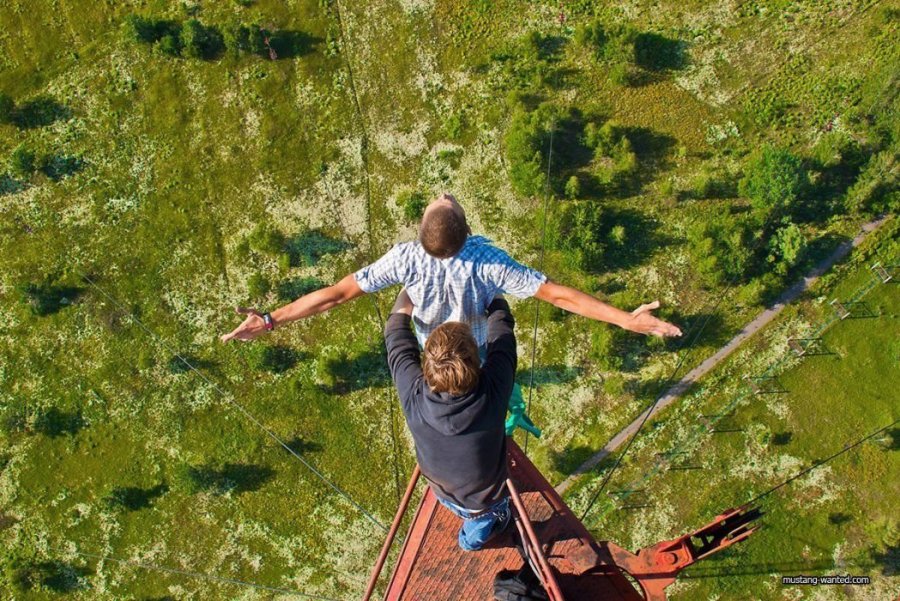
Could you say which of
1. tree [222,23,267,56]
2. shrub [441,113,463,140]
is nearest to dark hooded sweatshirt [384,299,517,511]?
shrub [441,113,463,140]

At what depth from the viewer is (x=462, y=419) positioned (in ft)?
21.6

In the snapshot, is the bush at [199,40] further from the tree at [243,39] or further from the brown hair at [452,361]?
the brown hair at [452,361]

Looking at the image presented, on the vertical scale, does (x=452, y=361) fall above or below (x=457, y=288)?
above

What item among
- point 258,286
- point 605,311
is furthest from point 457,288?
point 258,286

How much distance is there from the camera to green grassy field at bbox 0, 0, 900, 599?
17.8 meters

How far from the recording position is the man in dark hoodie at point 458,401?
646 cm

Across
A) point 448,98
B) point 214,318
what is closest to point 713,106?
point 448,98

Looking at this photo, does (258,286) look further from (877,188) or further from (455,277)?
(877,188)

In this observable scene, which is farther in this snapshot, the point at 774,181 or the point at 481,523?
the point at 774,181

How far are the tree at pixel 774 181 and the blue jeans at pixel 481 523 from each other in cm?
1255

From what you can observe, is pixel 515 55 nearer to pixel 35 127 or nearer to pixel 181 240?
pixel 181 240

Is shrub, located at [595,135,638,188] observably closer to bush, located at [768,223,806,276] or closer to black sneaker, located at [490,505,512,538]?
bush, located at [768,223,806,276]

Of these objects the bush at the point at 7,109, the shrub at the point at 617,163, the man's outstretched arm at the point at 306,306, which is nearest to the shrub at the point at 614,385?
the shrub at the point at 617,163

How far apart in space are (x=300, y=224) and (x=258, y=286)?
7.16 ft
